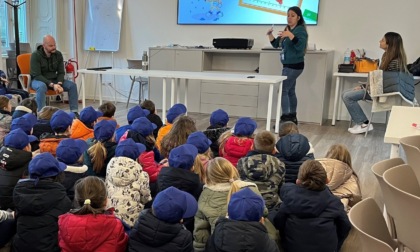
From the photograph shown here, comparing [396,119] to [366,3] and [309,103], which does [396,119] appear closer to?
[309,103]

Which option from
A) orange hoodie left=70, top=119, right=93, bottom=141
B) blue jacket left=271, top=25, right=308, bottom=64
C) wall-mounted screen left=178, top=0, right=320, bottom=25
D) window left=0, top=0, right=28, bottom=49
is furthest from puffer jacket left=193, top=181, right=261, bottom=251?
window left=0, top=0, right=28, bottom=49

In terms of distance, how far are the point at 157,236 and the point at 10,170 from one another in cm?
114

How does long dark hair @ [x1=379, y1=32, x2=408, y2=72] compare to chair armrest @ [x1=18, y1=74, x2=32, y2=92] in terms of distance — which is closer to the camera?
long dark hair @ [x1=379, y1=32, x2=408, y2=72]

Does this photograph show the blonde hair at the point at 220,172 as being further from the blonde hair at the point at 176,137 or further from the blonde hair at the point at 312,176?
the blonde hair at the point at 176,137

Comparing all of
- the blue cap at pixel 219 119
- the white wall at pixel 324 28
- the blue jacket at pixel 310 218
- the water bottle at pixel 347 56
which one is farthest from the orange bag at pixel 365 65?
the blue jacket at pixel 310 218

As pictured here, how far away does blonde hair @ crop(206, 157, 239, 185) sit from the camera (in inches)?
80.7

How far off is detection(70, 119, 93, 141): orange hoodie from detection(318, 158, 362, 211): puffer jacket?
1.82 meters

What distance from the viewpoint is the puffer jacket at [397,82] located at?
4746 mm

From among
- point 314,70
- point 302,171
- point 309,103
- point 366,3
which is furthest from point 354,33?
point 302,171

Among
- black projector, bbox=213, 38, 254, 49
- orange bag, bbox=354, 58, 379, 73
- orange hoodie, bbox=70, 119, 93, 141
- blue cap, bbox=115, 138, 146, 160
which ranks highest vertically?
black projector, bbox=213, 38, 254, 49

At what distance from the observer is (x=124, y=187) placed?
2.16 m

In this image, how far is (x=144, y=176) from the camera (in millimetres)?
2240

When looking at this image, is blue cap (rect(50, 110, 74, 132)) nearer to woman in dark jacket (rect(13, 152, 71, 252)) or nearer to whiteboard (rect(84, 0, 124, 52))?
woman in dark jacket (rect(13, 152, 71, 252))

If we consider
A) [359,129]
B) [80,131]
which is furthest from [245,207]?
[359,129]
